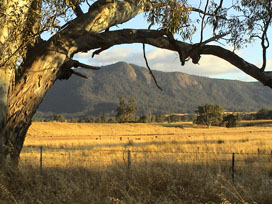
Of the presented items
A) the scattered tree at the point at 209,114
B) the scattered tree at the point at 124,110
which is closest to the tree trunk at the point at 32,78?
A: the scattered tree at the point at 209,114

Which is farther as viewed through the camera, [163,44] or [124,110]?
[124,110]

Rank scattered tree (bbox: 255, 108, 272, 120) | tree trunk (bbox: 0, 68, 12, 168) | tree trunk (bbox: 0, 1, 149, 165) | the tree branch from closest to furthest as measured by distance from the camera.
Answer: tree trunk (bbox: 0, 68, 12, 168) → tree trunk (bbox: 0, 1, 149, 165) → the tree branch → scattered tree (bbox: 255, 108, 272, 120)

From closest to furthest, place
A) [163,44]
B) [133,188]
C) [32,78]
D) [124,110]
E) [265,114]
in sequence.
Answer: [133,188] → [32,78] → [163,44] → [124,110] → [265,114]

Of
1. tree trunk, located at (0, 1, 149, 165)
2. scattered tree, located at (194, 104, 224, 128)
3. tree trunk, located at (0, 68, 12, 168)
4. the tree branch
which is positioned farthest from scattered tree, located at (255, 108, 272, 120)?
tree trunk, located at (0, 68, 12, 168)

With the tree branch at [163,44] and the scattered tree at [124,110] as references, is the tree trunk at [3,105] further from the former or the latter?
the scattered tree at [124,110]

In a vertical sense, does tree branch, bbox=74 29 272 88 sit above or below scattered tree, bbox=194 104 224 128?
above

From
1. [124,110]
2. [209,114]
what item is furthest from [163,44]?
[124,110]

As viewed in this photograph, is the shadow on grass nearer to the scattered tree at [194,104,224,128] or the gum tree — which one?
the gum tree

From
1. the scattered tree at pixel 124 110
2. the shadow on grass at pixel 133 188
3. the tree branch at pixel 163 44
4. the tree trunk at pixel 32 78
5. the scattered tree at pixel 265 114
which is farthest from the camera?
the scattered tree at pixel 265 114

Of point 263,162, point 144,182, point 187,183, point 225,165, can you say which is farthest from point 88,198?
point 263,162

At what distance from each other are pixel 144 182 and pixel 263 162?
17.4 feet

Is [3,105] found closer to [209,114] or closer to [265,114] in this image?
[209,114]

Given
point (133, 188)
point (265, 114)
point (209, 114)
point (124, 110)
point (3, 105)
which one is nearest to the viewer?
point (133, 188)

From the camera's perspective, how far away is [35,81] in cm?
736
